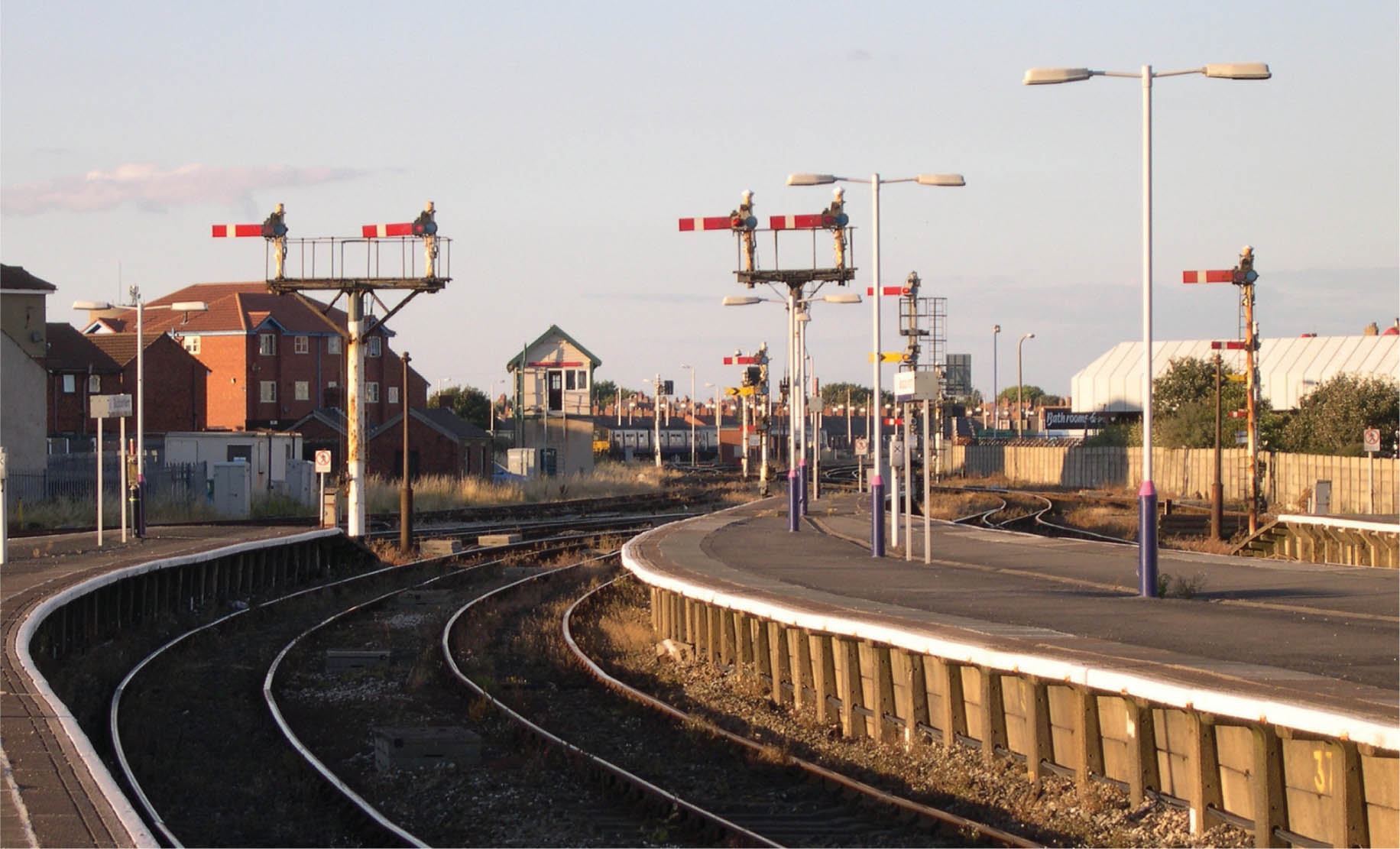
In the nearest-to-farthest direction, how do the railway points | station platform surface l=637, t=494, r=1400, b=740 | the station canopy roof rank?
1. the railway points
2. station platform surface l=637, t=494, r=1400, b=740
3. the station canopy roof

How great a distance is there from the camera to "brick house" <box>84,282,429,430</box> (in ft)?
254

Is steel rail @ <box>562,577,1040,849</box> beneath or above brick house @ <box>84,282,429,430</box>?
beneath

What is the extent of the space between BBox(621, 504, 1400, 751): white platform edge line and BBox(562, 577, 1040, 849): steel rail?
3.84ft

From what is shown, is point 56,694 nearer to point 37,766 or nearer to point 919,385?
point 37,766

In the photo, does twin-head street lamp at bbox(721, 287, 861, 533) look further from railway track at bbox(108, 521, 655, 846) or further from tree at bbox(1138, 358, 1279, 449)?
tree at bbox(1138, 358, 1279, 449)

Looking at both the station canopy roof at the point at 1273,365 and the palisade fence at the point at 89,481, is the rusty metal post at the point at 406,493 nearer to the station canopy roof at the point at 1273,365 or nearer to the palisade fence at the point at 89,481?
the palisade fence at the point at 89,481

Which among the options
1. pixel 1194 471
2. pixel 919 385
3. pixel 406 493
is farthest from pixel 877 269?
pixel 1194 471

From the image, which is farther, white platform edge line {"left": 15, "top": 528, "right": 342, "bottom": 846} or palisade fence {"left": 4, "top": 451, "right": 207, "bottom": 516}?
palisade fence {"left": 4, "top": 451, "right": 207, "bottom": 516}

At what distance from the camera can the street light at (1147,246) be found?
15.0 m

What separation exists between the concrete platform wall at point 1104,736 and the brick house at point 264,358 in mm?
63121

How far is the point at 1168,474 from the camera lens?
59344 millimetres

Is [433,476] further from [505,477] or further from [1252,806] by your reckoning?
[1252,806]

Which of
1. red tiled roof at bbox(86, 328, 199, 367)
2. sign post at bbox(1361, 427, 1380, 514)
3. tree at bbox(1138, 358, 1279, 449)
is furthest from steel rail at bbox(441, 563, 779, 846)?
red tiled roof at bbox(86, 328, 199, 367)

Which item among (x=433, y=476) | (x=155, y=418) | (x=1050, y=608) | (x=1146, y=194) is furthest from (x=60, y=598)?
(x=155, y=418)
